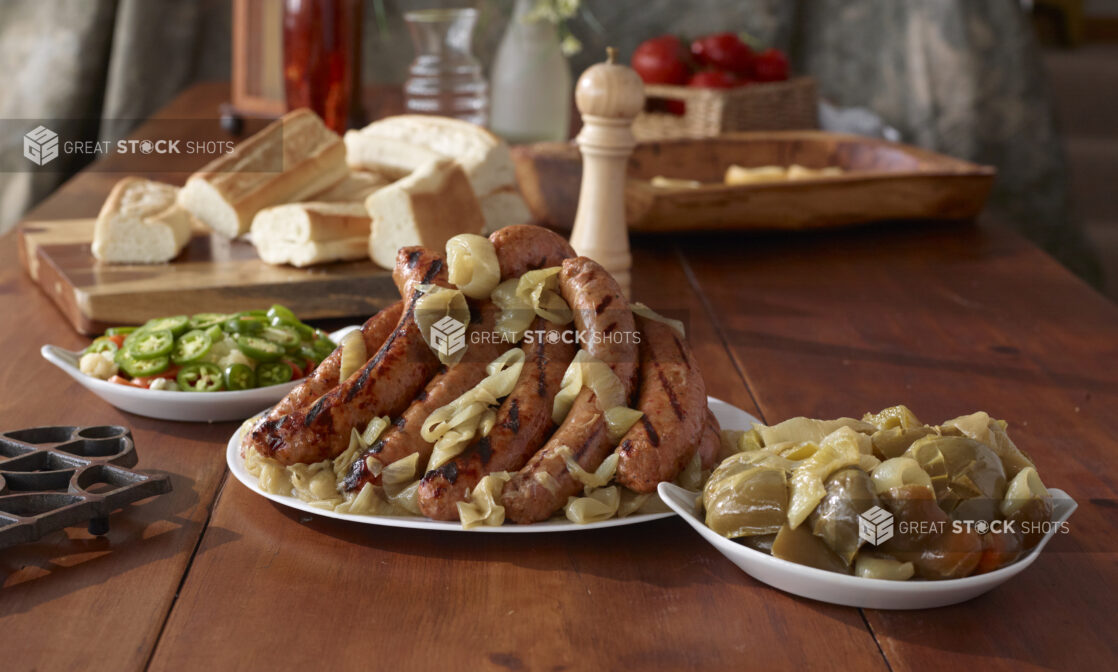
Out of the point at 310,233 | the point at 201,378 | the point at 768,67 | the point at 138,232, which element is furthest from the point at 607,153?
the point at 768,67

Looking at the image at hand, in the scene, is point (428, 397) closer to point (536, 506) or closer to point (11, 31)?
point (536, 506)

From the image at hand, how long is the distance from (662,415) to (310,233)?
113 centimetres

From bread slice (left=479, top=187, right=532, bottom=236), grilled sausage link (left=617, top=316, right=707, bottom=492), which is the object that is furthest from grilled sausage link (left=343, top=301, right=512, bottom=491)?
bread slice (left=479, top=187, right=532, bottom=236)

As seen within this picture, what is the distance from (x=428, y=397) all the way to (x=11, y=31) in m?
4.90

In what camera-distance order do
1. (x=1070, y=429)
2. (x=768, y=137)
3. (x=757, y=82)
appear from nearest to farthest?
(x=1070, y=429)
(x=768, y=137)
(x=757, y=82)

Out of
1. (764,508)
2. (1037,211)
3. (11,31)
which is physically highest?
(764,508)

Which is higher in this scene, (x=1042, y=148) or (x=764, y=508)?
(x=764, y=508)

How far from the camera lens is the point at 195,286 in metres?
2.04

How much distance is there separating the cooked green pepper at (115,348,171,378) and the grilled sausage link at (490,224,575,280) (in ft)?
1.87

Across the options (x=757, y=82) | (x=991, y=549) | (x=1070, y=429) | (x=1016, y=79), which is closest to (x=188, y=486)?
(x=991, y=549)

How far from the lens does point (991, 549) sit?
41.7 inches

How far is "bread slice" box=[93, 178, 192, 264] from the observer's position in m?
2.16

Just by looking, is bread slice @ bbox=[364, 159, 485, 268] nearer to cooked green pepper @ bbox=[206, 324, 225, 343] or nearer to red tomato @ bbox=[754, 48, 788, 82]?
cooked green pepper @ bbox=[206, 324, 225, 343]

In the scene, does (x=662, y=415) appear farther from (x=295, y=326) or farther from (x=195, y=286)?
(x=195, y=286)
